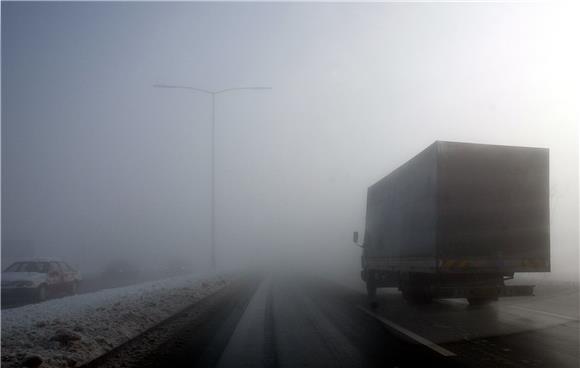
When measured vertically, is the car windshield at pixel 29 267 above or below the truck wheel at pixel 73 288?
above

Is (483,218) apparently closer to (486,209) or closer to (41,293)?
(486,209)

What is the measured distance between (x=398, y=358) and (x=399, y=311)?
7.01 meters

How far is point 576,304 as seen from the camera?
15.3 metres

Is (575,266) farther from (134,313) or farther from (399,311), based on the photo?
(134,313)

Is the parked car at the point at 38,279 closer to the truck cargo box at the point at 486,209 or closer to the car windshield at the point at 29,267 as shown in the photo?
the car windshield at the point at 29,267

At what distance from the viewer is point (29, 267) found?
893 inches

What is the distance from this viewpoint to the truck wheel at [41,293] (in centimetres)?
2125

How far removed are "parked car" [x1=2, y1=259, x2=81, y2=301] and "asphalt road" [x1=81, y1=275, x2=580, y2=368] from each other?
30.1ft

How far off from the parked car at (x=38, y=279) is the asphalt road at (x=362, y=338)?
9161 millimetres

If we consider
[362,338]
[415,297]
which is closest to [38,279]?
[415,297]

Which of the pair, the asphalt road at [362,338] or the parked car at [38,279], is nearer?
the asphalt road at [362,338]

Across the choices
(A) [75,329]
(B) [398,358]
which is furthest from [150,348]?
(B) [398,358]

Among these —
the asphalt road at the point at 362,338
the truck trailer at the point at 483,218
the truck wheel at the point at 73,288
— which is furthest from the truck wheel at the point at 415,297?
the truck wheel at the point at 73,288

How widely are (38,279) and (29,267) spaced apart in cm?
163
